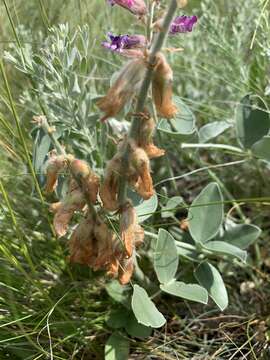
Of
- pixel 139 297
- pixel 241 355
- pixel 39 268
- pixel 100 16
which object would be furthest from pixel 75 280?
pixel 100 16

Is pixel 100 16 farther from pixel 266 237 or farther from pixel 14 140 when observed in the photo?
pixel 266 237

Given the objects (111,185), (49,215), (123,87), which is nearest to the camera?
(123,87)

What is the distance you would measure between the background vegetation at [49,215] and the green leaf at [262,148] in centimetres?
13

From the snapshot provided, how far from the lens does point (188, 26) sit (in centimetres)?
112

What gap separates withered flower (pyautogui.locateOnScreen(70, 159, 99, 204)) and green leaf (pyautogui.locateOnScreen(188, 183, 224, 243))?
1.26 feet

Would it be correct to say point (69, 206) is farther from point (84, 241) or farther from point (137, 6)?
point (137, 6)

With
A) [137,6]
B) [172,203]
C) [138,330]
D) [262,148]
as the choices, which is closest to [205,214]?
[172,203]

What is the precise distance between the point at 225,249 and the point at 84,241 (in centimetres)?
38

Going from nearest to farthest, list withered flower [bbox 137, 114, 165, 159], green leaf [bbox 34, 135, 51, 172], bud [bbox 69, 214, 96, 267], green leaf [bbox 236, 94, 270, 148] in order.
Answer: withered flower [bbox 137, 114, 165, 159], bud [bbox 69, 214, 96, 267], green leaf [bbox 34, 135, 51, 172], green leaf [bbox 236, 94, 270, 148]

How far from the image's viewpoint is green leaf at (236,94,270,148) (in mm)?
1401

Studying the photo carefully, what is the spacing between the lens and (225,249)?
1.28 m

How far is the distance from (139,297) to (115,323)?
0.18m

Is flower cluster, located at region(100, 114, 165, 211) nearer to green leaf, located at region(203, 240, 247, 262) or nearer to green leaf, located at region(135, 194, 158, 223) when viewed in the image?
green leaf, located at region(135, 194, 158, 223)

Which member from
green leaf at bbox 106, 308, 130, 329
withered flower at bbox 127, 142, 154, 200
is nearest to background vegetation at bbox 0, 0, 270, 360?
green leaf at bbox 106, 308, 130, 329
